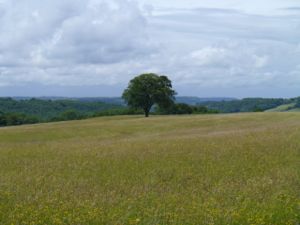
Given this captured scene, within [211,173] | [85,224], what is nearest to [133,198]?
[85,224]

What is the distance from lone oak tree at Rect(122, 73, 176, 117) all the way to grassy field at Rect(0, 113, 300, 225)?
150ft

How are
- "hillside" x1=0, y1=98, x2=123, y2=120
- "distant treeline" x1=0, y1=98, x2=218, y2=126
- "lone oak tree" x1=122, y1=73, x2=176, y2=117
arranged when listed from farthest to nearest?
"hillside" x1=0, y1=98, x2=123, y2=120 → "distant treeline" x1=0, y1=98, x2=218, y2=126 → "lone oak tree" x1=122, y1=73, x2=176, y2=117

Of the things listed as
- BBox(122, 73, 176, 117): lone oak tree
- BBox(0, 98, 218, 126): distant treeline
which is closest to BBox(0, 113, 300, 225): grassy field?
BBox(122, 73, 176, 117): lone oak tree

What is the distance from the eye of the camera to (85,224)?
735cm

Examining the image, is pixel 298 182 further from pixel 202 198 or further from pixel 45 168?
pixel 45 168

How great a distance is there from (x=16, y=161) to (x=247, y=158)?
8532 mm

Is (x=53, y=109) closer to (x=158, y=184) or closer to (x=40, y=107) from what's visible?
(x=40, y=107)

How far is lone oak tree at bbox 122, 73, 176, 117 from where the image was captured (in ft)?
210

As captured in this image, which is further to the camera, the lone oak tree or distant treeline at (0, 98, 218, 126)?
distant treeline at (0, 98, 218, 126)

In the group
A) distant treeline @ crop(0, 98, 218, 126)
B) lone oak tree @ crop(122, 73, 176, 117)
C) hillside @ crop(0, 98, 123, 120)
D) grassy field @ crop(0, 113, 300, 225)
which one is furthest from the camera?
hillside @ crop(0, 98, 123, 120)

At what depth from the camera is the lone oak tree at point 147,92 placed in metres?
64.1

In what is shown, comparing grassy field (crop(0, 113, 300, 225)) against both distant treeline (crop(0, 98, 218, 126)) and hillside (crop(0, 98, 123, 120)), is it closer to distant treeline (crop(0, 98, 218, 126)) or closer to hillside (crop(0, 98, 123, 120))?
distant treeline (crop(0, 98, 218, 126))

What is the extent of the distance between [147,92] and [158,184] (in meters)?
53.4

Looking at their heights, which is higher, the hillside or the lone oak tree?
the lone oak tree
